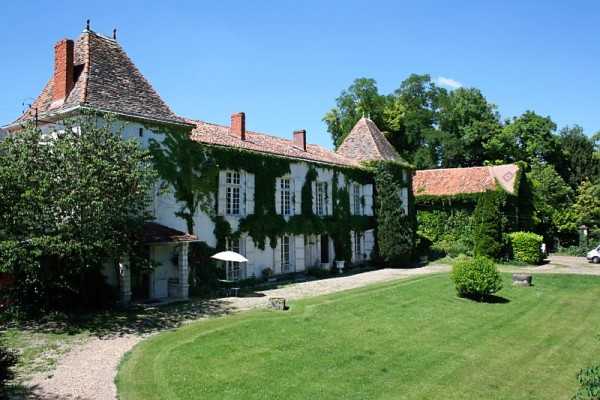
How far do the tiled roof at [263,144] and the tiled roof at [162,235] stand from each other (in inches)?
164

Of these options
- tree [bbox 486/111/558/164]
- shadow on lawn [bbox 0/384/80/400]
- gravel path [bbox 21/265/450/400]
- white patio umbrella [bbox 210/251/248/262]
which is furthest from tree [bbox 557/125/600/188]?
shadow on lawn [bbox 0/384/80/400]

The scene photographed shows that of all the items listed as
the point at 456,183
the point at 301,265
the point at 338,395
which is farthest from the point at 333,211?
the point at 338,395

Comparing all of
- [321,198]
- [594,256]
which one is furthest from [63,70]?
[594,256]

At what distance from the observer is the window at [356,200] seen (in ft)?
93.6

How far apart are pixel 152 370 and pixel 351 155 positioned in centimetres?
2284

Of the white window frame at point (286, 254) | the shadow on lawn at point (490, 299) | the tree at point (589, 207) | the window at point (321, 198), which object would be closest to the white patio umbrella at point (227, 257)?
the white window frame at point (286, 254)

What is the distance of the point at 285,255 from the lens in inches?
933

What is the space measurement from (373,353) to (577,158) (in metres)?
41.2

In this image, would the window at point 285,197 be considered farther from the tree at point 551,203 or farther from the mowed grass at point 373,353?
the tree at point 551,203

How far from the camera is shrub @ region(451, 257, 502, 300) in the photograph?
1798 cm

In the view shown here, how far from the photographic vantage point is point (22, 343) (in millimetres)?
11383

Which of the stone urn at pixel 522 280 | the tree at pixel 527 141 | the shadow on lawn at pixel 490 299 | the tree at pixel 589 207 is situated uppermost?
the tree at pixel 527 141

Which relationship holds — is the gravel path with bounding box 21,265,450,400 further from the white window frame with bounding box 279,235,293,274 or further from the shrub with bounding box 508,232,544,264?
the shrub with bounding box 508,232,544,264

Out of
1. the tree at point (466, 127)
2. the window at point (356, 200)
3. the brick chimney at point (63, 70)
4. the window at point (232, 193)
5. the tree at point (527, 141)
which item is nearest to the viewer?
the brick chimney at point (63, 70)
